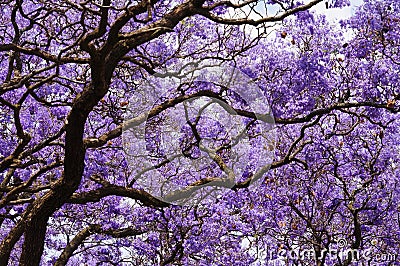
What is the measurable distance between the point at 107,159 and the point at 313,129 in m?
2.98

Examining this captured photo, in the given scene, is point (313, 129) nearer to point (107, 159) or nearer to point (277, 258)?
point (277, 258)
